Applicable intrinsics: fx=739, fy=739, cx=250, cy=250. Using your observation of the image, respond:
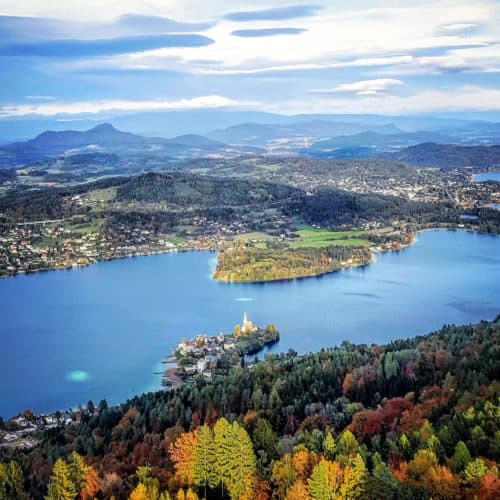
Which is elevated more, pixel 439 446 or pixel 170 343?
pixel 439 446

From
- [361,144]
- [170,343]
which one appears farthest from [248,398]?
[361,144]

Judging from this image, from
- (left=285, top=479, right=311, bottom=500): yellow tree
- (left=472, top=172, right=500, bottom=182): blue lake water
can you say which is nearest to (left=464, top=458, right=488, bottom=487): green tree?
(left=285, top=479, right=311, bottom=500): yellow tree

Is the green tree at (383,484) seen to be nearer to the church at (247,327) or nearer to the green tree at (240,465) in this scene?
the green tree at (240,465)

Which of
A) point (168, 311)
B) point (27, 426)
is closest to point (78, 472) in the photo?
point (27, 426)

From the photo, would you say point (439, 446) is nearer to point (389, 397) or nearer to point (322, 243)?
point (389, 397)

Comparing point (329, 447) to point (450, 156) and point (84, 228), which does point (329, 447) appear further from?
point (450, 156)

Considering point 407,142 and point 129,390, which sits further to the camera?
point 407,142
